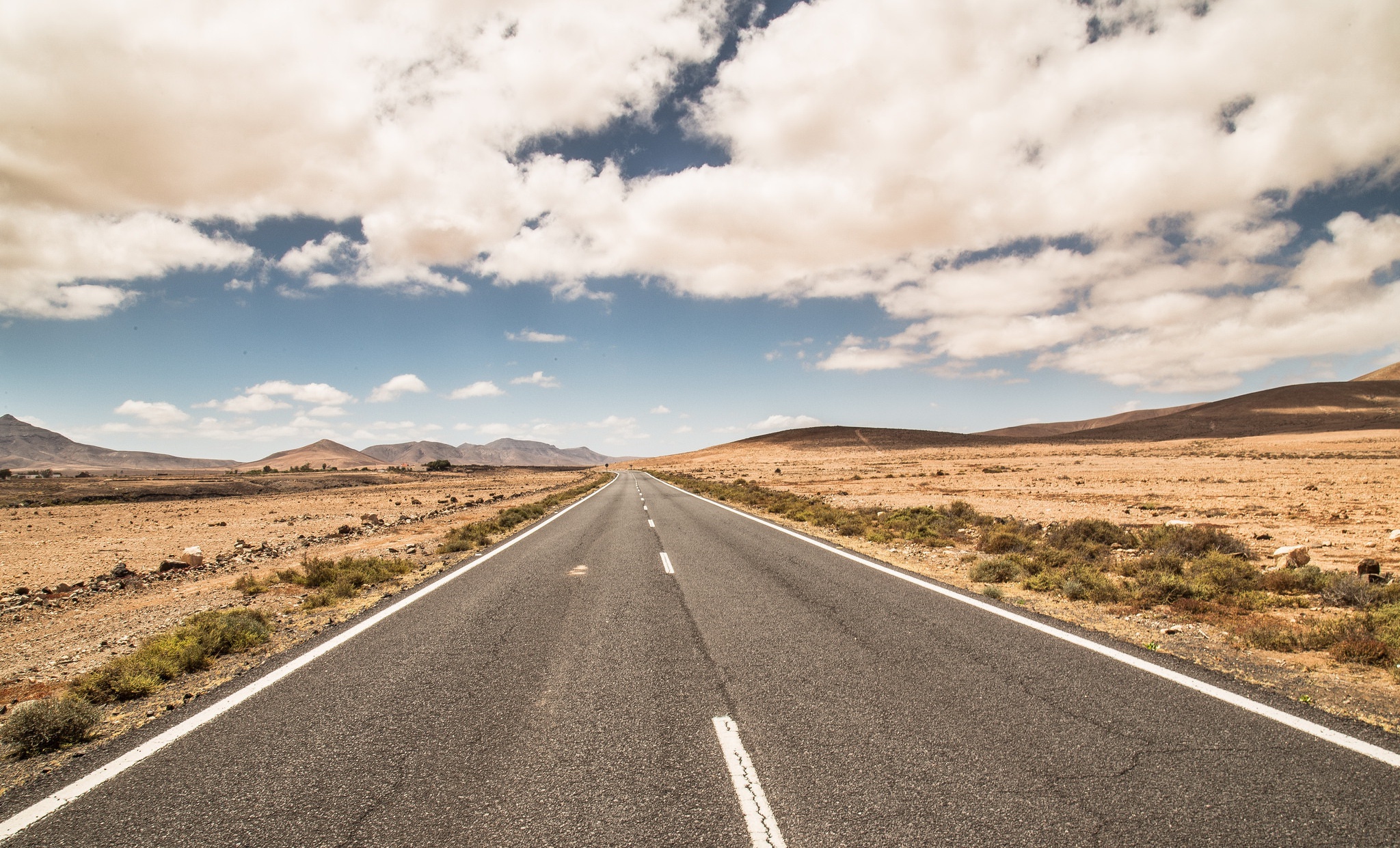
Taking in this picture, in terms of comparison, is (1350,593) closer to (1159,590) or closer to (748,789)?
(1159,590)

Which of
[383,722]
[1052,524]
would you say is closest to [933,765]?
[383,722]

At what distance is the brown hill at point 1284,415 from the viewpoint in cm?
9306

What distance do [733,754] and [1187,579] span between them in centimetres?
935

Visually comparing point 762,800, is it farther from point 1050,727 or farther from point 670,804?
point 1050,727

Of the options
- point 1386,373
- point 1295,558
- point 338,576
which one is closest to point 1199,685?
point 1295,558

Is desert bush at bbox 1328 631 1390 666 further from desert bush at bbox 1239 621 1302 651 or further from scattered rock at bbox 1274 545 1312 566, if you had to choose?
scattered rock at bbox 1274 545 1312 566

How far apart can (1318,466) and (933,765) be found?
53608 millimetres

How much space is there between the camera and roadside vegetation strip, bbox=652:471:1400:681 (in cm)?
641

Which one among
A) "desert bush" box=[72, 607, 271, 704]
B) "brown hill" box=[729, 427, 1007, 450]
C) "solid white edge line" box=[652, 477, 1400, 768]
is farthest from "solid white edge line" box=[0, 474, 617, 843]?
"brown hill" box=[729, 427, 1007, 450]

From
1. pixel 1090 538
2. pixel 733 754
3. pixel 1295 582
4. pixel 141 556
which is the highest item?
pixel 733 754

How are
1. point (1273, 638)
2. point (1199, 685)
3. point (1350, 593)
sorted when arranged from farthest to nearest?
point (1350, 593), point (1273, 638), point (1199, 685)

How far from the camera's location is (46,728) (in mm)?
4391

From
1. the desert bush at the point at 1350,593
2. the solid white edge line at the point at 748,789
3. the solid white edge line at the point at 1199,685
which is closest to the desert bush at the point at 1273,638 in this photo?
the solid white edge line at the point at 1199,685

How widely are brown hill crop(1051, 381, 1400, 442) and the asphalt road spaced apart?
110948 millimetres
